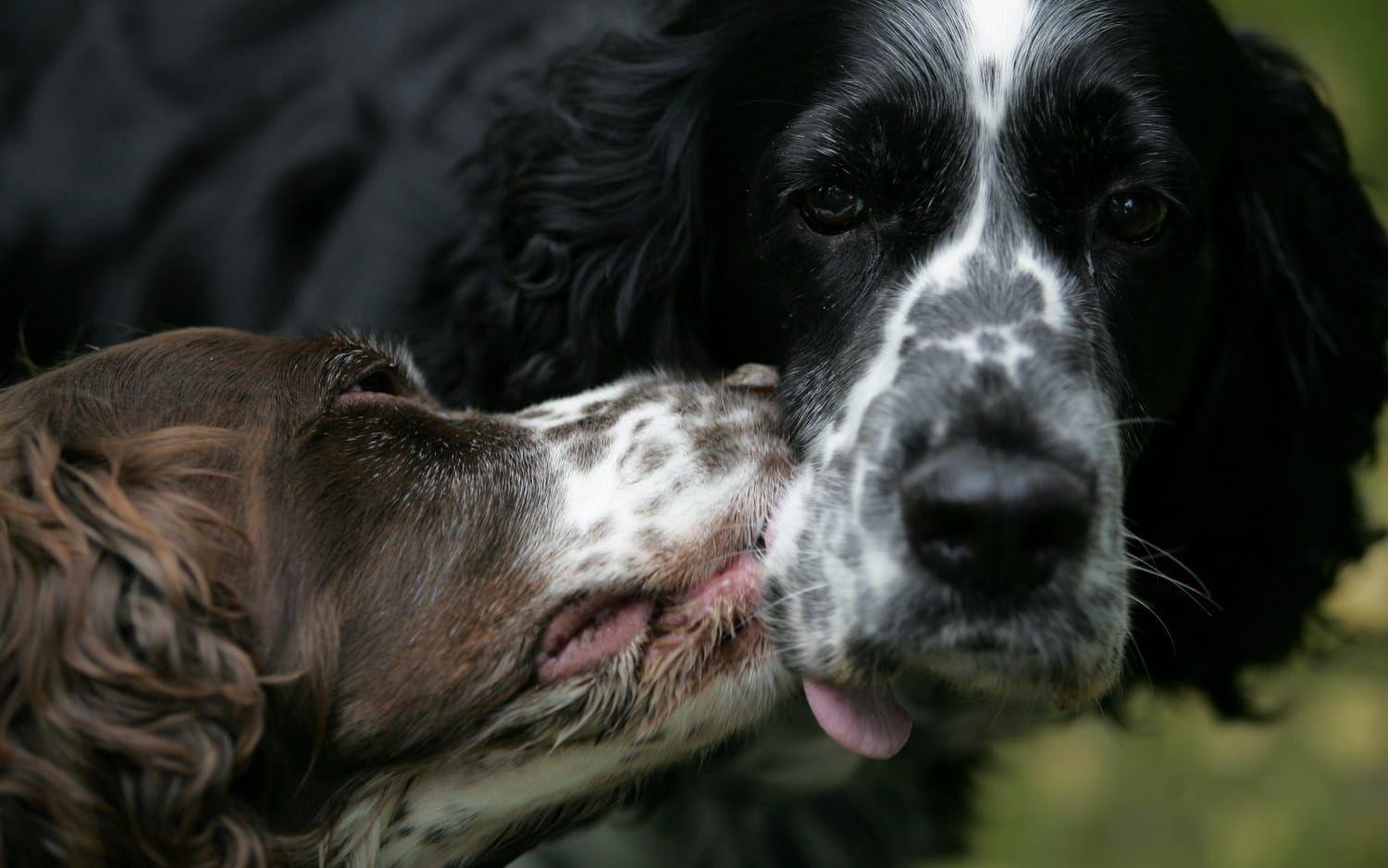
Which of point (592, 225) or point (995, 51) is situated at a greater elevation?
point (995, 51)

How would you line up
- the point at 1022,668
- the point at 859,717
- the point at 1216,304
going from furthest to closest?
the point at 1216,304 → the point at 859,717 → the point at 1022,668

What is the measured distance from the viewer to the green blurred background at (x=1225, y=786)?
441 centimetres

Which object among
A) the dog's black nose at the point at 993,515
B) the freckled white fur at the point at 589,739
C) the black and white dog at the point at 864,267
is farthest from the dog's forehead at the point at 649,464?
the dog's black nose at the point at 993,515

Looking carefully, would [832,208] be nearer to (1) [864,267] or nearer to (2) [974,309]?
(1) [864,267]

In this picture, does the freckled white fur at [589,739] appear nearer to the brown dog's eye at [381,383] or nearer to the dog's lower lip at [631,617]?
the dog's lower lip at [631,617]

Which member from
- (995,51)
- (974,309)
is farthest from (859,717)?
(995,51)

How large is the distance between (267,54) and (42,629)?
2.28 m

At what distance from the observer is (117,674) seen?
2123 mm

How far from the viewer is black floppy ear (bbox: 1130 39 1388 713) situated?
3.11 m

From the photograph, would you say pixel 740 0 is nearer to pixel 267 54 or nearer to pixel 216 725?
pixel 267 54

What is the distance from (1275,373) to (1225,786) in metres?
1.92

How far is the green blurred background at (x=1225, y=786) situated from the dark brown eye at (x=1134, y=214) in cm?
200

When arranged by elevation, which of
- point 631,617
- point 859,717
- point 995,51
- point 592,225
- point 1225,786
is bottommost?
point 1225,786

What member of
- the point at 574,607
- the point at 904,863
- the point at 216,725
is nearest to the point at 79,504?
the point at 216,725
